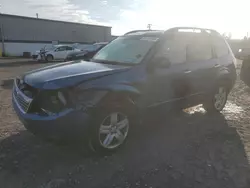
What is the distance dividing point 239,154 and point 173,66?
1768 mm

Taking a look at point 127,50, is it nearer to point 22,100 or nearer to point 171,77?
point 171,77

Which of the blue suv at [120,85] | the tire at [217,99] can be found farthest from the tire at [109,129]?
the tire at [217,99]

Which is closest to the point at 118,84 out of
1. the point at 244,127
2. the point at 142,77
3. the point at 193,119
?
the point at 142,77

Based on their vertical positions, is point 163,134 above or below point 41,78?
below

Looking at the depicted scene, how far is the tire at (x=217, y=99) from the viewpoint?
223 inches

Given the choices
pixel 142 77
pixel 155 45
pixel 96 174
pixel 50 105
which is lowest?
pixel 96 174

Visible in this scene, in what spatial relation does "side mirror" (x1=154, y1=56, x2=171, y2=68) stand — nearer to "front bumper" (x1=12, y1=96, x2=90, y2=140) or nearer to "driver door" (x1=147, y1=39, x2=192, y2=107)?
"driver door" (x1=147, y1=39, x2=192, y2=107)

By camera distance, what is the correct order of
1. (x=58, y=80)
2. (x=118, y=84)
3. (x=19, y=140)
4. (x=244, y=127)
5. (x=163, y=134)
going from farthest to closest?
(x=244, y=127), (x=163, y=134), (x=19, y=140), (x=118, y=84), (x=58, y=80)

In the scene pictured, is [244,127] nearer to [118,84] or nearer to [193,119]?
[193,119]

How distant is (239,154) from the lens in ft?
12.7

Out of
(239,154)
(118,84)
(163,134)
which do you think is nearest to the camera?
(118,84)

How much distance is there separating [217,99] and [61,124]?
13.6 ft

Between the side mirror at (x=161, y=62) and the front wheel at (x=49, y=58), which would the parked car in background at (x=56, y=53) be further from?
the side mirror at (x=161, y=62)

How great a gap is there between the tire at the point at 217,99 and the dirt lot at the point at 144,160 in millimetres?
779
